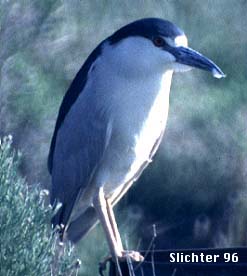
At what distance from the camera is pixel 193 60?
12.4 ft

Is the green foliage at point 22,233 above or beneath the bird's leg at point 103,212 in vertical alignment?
above

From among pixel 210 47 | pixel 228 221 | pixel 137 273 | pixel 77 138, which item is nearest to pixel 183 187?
pixel 228 221

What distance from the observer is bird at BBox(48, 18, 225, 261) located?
158 inches

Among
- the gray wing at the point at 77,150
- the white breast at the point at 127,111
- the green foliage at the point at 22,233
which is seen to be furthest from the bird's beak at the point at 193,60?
the green foliage at the point at 22,233

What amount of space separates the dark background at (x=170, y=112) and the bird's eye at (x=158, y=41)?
5.77 ft

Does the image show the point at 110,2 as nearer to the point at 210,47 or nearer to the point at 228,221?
the point at 210,47

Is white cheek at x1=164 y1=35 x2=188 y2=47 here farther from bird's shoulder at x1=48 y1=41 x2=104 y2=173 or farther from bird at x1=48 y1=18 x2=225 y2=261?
bird's shoulder at x1=48 y1=41 x2=104 y2=173

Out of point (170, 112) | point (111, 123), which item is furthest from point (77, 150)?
point (170, 112)

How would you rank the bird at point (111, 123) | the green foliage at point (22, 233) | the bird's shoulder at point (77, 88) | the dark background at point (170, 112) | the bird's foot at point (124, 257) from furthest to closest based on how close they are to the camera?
the dark background at point (170, 112), the bird's shoulder at point (77, 88), the bird at point (111, 123), the bird's foot at point (124, 257), the green foliage at point (22, 233)

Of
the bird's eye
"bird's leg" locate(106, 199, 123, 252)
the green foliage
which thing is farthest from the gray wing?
the green foliage

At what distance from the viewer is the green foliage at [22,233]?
2.89m

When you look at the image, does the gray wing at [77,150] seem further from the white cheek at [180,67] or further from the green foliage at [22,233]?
the green foliage at [22,233]

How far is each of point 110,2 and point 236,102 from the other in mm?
1001

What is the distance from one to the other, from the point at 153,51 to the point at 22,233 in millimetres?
1246
